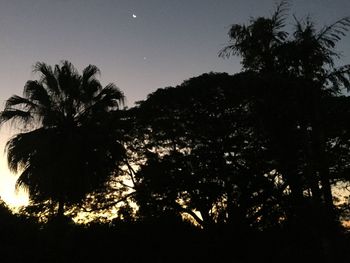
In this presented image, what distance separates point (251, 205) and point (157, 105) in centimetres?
751

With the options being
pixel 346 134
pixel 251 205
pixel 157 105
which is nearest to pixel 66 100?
pixel 157 105

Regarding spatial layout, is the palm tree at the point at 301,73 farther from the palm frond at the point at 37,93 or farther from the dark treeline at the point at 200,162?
the palm frond at the point at 37,93

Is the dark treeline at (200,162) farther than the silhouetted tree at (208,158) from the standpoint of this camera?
No

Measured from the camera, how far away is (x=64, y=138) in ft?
56.7

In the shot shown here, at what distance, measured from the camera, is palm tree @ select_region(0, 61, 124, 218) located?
16.2 metres

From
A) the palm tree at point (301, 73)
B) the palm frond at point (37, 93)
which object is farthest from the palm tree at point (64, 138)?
the palm tree at point (301, 73)

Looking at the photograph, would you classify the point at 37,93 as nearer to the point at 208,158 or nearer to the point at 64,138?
the point at 64,138

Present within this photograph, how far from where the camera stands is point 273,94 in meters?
16.8

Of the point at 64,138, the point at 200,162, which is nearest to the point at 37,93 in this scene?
the point at 64,138

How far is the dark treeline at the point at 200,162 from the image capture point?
14273 mm

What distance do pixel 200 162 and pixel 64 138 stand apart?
7.39 metres

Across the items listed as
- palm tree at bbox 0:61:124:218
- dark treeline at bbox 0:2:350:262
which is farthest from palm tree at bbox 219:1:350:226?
palm tree at bbox 0:61:124:218

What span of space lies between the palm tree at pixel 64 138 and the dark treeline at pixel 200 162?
0.06 m

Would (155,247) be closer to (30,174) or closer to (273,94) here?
(30,174)
